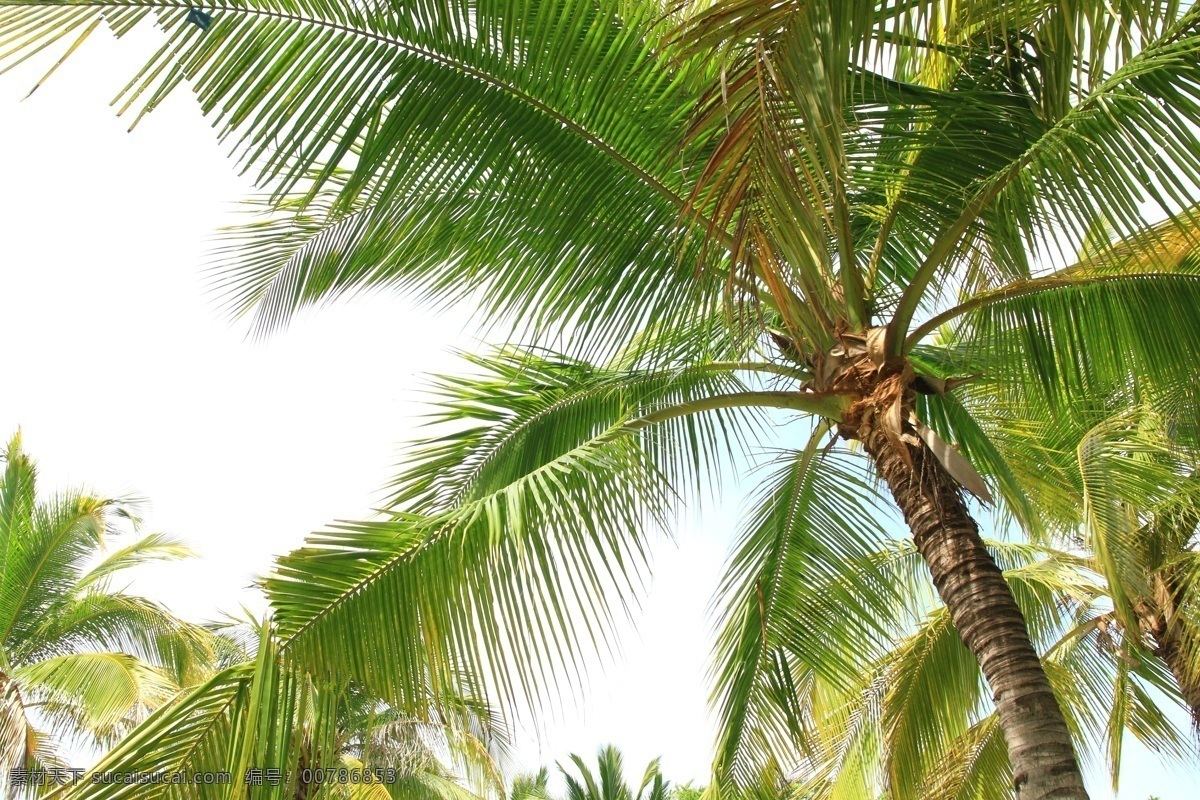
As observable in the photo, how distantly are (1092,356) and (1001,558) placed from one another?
4.56m

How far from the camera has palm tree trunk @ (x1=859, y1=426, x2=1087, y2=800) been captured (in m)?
3.21

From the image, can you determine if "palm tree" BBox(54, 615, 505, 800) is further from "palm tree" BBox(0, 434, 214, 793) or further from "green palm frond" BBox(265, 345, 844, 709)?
"palm tree" BBox(0, 434, 214, 793)

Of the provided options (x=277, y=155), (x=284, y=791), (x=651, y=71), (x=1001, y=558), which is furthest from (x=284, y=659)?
(x=1001, y=558)

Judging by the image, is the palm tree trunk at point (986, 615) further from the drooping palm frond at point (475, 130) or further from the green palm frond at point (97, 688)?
the green palm frond at point (97, 688)

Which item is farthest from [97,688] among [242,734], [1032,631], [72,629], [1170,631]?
[1170,631]

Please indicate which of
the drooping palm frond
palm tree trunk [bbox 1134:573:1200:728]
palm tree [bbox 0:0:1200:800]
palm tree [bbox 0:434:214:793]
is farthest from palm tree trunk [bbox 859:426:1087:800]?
palm tree [bbox 0:434:214:793]

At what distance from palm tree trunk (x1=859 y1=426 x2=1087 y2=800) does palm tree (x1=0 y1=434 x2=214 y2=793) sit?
28.2ft

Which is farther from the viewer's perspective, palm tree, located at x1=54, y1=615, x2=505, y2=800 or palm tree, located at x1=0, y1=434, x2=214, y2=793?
palm tree, located at x1=0, y1=434, x2=214, y2=793

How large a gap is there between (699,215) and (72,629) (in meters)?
11.0

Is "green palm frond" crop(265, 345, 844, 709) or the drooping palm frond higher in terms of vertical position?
the drooping palm frond

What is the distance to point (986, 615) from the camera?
11.7 ft

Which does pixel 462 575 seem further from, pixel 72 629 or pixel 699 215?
pixel 72 629

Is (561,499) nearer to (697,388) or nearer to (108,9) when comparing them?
(697,388)

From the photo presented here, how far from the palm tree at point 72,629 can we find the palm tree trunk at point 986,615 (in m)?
8.59
